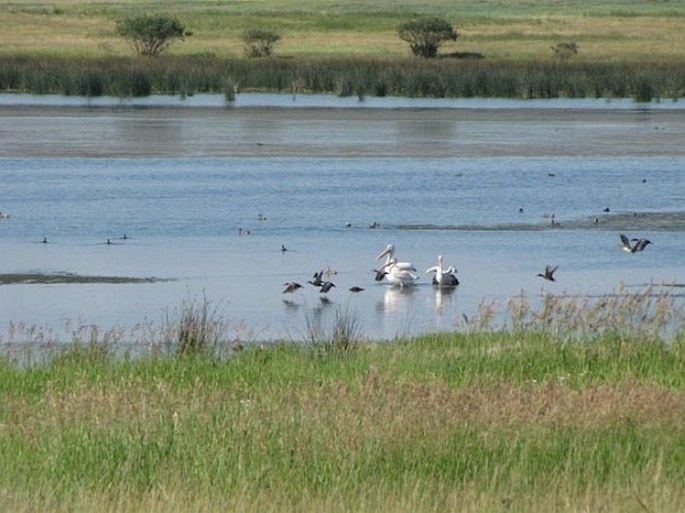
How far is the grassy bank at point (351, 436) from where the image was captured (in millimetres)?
7242

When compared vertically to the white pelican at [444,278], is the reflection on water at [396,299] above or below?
below

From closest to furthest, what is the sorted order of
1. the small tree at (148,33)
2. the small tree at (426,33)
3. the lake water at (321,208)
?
1. the lake water at (321,208)
2. the small tree at (148,33)
3. the small tree at (426,33)

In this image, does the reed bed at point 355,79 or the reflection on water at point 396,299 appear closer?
the reflection on water at point 396,299

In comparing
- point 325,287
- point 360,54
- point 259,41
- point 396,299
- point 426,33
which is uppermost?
point 426,33

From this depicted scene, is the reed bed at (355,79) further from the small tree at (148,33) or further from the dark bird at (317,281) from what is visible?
the dark bird at (317,281)

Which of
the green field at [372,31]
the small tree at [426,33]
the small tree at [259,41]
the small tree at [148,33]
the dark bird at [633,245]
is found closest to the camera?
the dark bird at [633,245]

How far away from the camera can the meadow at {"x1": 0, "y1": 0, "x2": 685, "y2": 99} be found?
52375 mm


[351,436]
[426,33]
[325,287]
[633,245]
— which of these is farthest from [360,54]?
[351,436]

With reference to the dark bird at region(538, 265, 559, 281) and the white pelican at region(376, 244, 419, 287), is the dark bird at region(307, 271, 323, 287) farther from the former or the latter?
the dark bird at region(538, 265, 559, 281)

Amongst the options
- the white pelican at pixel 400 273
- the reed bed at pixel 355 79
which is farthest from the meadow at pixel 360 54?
the white pelican at pixel 400 273

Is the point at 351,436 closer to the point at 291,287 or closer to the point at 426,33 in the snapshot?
the point at 291,287

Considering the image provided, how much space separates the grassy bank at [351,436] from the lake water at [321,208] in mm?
3166

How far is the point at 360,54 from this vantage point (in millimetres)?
70375

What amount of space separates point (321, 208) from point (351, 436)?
16139 millimetres
